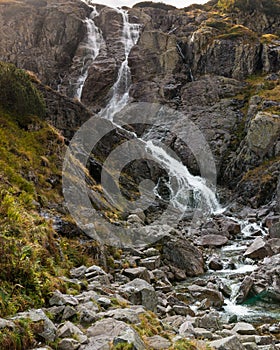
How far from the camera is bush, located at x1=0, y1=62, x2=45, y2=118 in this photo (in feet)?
66.4

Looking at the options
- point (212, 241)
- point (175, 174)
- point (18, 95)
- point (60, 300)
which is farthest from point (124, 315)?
point (175, 174)

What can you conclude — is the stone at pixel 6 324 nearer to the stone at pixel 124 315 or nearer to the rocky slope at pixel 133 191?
the rocky slope at pixel 133 191

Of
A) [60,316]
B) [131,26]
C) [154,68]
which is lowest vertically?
[60,316]

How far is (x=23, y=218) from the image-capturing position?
10.9 m

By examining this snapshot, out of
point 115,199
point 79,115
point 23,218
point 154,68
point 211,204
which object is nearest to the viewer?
point 23,218

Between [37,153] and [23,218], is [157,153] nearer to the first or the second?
[37,153]

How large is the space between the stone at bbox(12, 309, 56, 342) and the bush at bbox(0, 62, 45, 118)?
51.5 feet

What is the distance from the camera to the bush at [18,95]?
66.4ft

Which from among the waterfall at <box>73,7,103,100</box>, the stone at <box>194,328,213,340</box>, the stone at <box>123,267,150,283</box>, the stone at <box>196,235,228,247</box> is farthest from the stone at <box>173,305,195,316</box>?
the waterfall at <box>73,7,103,100</box>

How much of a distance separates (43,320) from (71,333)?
569mm

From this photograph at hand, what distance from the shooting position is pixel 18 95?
2070 centimetres

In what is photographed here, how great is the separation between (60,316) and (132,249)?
11.2m

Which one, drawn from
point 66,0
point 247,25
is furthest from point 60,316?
point 66,0

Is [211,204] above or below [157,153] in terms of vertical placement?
below
